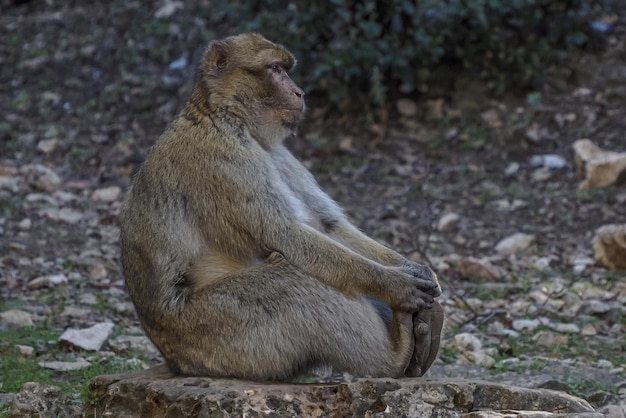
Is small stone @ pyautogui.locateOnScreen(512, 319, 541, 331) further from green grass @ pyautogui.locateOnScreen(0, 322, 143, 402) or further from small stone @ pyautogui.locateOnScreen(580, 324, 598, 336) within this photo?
green grass @ pyautogui.locateOnScreen(0, 322, 143, 402)

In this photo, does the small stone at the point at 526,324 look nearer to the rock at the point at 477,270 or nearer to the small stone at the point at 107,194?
the rock at the point at 477,270

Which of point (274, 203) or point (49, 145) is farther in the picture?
point (49, 145)

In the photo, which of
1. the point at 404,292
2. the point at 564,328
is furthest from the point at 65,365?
the point at 564,328

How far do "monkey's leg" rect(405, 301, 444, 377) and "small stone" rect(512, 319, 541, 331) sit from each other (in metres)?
2.19

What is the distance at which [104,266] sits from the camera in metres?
7.68

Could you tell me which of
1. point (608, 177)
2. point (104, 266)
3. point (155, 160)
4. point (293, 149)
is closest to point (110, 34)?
point (293, 149)

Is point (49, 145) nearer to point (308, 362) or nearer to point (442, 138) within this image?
point (442, 138)

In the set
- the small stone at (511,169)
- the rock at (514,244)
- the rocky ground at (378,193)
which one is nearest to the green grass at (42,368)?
the rocky ground at (378,193)

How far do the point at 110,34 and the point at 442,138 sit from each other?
3.92 m

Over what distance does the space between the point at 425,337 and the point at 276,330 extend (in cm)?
64

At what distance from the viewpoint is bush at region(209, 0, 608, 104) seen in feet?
31.1

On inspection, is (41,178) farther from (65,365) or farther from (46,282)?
(65,365)

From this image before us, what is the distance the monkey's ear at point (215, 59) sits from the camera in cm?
497

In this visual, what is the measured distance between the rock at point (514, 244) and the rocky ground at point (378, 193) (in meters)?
0.01
